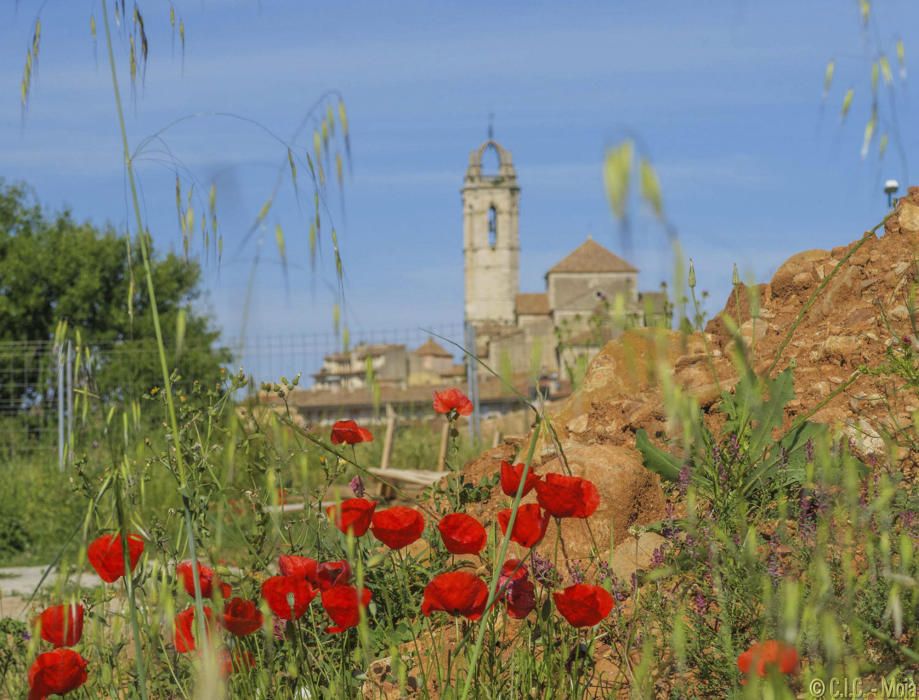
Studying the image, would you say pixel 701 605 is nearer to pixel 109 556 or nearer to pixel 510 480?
pixel 510 480

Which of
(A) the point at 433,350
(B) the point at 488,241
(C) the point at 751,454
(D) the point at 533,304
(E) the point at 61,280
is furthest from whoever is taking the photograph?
(B) the point at 488,241

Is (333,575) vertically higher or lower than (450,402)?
lower

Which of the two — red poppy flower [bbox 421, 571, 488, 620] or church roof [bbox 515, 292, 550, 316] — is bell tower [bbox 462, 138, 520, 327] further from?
red poppy flower [bbox 421, 571, 488, 620]

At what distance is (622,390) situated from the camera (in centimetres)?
395

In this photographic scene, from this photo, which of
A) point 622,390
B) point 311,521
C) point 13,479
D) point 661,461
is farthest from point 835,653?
point 13,479

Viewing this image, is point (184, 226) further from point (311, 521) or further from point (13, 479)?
point (13, 479)

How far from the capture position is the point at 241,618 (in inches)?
65.5

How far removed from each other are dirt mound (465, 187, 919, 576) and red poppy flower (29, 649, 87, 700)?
1165mm

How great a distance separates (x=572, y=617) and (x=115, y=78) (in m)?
1.07

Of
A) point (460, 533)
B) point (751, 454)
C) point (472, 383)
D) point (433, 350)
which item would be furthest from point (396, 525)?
point (433, 350)

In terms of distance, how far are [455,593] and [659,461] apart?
56.0 inches

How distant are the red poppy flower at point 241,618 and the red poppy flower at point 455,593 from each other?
289 millimetres

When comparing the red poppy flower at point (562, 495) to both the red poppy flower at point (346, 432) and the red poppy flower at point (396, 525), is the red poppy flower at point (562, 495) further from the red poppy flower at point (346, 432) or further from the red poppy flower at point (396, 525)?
the red poppy flower at point (346, 432)

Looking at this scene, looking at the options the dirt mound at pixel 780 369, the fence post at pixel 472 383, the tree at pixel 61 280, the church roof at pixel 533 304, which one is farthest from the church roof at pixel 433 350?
the dirt mound at pixel 780 369
